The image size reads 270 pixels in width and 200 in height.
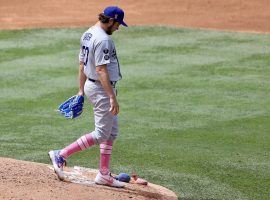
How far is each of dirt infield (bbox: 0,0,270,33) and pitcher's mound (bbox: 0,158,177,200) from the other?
12682 mm

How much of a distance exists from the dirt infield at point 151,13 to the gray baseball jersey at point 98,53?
12976 millimetres

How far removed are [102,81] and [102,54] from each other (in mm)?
268

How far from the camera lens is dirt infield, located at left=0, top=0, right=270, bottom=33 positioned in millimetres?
21906

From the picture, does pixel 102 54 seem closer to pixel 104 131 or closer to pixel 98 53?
pixel 98 53

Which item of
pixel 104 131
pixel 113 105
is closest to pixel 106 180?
pixel 104 131

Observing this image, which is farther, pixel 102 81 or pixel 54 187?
pixel 102 81

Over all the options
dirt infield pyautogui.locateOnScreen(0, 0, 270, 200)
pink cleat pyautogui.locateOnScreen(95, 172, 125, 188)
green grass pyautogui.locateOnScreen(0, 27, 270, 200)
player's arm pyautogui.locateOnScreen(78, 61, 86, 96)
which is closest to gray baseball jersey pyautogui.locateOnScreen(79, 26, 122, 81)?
player's arm pyautogui.locateOnScreen(78, 61, 86, 96)

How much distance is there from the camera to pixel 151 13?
77.2 ft

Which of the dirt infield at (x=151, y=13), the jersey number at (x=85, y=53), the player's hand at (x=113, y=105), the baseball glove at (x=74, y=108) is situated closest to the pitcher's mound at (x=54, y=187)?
the baseball glove at (x=74, y=108)

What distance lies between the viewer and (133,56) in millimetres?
17547

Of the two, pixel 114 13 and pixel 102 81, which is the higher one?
pixel 114 13

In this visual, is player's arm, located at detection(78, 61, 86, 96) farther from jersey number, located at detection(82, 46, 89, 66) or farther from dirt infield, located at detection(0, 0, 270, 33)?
dirt infield, located at detection(0, 0, 270, 33)

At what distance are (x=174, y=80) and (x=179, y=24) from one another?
668 cm

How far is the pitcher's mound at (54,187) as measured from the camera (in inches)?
303
